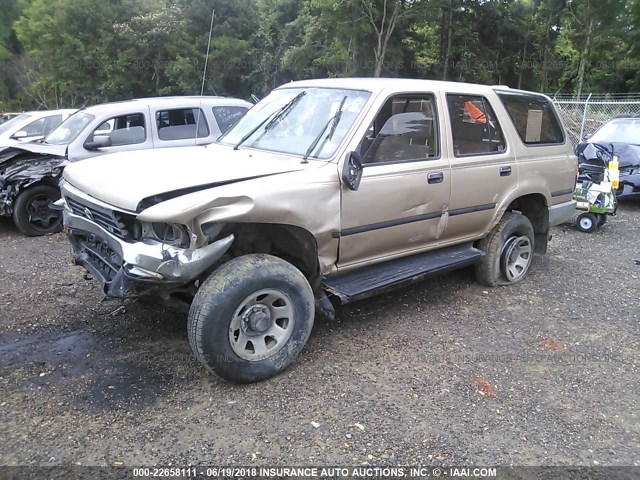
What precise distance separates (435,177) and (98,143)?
4929 millimetres

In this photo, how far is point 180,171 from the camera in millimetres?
3549

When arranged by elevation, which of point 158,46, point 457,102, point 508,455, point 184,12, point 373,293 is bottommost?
point 508,455

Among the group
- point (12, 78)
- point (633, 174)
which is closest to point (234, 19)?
point (12, 78)

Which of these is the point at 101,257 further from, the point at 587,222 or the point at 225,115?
the point at 587,222

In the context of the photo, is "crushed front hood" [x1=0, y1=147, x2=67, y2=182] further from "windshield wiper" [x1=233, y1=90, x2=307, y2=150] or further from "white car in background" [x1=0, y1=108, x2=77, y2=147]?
"windshield wiper" [x1=233, y1=90, x2=307, y2=150]

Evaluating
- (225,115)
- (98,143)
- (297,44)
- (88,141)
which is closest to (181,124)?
(225,115)

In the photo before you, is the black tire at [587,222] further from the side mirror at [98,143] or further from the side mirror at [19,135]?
the side mirror at [19,135]

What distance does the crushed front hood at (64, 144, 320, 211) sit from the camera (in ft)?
10.6

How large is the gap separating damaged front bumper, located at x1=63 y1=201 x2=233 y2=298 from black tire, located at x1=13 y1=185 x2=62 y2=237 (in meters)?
4.23

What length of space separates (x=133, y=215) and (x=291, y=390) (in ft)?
4.87

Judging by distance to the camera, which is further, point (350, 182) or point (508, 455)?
point (350, 182)

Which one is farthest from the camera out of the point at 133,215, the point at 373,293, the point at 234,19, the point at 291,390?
the point at 234,19

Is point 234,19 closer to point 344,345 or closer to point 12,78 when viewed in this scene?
point 12,78

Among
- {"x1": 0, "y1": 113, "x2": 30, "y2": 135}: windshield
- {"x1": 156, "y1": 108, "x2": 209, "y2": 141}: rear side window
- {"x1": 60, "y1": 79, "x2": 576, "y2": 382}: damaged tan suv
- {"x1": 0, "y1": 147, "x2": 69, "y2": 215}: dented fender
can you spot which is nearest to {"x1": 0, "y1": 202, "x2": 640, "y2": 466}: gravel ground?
{"x1": 60, "y1": 79, "x2": 576, "y2": 382}: damaged tan suv
